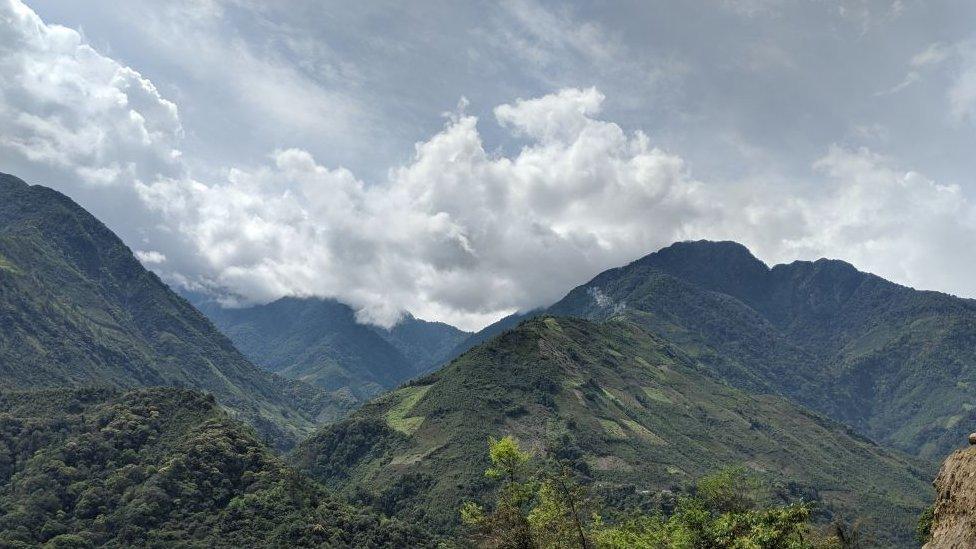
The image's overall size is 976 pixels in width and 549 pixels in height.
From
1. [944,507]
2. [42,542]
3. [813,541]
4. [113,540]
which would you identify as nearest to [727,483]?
[813,541]

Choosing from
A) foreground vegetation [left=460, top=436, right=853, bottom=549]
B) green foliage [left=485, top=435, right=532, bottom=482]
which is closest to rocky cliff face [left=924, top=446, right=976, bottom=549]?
foreground vegetation [left=460, top=436, right=853, bottom=549]

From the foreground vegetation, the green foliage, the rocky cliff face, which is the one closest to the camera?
the rocky cliff face

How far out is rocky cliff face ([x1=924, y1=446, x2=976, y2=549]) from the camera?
3391 cm

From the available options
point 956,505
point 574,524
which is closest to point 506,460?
point 574,524

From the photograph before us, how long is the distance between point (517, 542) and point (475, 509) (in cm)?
578

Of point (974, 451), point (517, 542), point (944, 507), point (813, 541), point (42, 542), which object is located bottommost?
point (42, 542)

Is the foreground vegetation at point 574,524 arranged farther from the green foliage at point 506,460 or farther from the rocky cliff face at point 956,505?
the rocky cliff face at point 956,505

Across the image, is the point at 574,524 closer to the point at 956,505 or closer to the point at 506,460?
the point at 506,460

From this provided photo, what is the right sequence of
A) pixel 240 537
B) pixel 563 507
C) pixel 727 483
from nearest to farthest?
pixel 563 507 → pixel 727 483 → pixel 240 537

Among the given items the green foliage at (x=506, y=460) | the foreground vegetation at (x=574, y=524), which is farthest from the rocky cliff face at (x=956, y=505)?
the green foliage at (x=506, y=460)

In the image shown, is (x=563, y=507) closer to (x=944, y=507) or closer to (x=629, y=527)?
(x=629, y=527)

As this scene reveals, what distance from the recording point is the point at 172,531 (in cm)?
19450

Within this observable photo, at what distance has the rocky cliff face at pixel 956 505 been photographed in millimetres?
33906

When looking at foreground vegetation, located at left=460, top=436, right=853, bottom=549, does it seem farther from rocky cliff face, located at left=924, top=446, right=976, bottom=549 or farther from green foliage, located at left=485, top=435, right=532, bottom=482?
rocky cliff face, located at left=924, top=446, right=976, bottom=549
